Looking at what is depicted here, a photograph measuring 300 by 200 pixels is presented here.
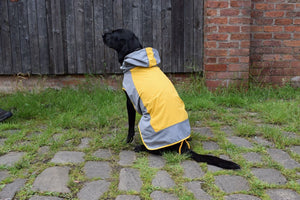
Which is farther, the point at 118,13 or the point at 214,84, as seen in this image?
the point at 118,13

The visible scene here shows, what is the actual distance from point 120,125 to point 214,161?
4.65ft

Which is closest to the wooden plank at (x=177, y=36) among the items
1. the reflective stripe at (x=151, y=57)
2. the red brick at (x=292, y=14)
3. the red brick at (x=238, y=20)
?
the red brick at (x=238, y=20)

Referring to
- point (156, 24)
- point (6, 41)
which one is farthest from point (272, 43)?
point (6, 41)

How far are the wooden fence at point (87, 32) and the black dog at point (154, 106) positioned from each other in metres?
2.25

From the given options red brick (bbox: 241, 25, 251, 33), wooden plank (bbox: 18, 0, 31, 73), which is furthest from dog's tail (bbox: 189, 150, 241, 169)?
wooden plank (bbox: 18, 0, 31, 73)

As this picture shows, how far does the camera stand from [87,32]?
17.0 feet

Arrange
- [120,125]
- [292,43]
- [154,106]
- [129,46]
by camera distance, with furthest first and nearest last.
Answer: [292,43]
[120,125]
[129,46]
[154,106]

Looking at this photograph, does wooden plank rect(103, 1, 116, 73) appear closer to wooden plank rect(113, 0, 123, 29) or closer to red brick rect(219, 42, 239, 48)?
wooden plank rect(113, 0, 123, 29)

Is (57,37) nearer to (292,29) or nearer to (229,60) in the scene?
(229,60)

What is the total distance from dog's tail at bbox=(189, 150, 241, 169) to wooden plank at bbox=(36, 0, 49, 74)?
138 inches

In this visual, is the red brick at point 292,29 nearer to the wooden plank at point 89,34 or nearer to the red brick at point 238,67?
the red brick at point 238,67

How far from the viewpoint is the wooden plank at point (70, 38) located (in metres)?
5.14

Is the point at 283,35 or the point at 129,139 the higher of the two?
the point at 283,35

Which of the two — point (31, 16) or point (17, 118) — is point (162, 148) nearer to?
point (17, 118)
